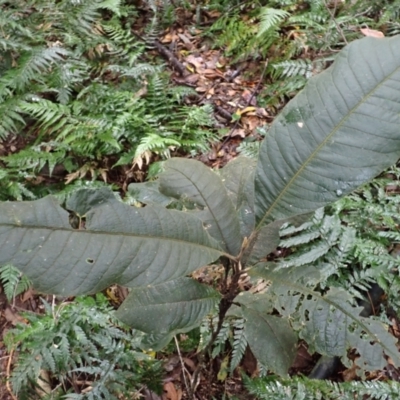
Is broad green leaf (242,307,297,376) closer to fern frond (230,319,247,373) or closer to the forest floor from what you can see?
fern frond (230,319,247,373)

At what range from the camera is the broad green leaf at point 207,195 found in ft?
4.59

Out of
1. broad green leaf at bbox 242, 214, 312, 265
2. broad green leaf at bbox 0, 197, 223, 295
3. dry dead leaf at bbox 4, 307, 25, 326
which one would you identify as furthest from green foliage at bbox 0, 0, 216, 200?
broad green leaf at bbox 0, 197, 223, 295

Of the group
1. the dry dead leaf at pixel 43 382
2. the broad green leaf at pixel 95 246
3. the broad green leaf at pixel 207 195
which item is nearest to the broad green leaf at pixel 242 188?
the broad green leaf at pixel 207 195

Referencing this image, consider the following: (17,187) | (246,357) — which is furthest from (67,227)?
(17,187)

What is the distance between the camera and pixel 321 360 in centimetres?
Result: 207

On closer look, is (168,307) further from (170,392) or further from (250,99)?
(250,99)

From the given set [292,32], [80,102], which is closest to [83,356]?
[80,102]

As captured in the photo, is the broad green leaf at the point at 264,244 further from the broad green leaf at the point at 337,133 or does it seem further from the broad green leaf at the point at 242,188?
the broad green leaf at the point at 337,133

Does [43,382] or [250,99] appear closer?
[43,382]

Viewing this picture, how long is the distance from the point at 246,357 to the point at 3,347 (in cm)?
154

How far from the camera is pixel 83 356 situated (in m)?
2.00

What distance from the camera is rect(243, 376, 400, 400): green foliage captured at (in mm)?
1755

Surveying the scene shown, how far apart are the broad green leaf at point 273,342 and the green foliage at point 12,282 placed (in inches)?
68.8

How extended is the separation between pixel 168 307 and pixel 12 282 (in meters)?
1.61
